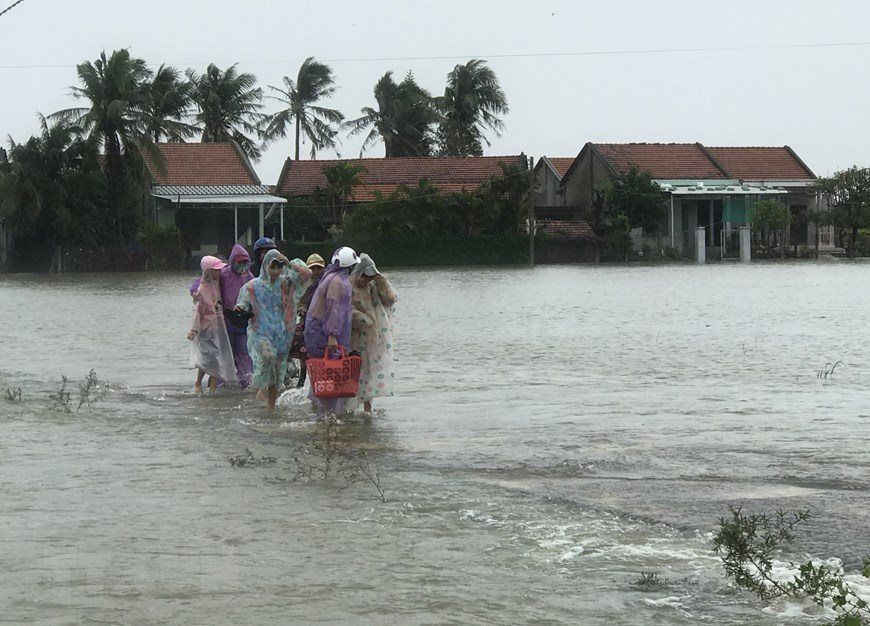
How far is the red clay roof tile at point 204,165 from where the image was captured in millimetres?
56500

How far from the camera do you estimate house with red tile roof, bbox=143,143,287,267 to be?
5459cm

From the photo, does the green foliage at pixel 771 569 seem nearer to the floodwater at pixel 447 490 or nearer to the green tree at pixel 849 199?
the floodwater at pixel 447 490

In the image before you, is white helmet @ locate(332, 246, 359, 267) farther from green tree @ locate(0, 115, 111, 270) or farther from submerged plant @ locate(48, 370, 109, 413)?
green tree @ locate(0, 115, 111, 270)

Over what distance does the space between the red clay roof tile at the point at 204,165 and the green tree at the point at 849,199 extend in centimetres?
2593

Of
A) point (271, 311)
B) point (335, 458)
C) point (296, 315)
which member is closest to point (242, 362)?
point (296, 315)

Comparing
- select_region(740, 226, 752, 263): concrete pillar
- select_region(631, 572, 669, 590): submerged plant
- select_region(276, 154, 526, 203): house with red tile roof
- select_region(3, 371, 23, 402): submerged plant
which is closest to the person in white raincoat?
select_region(3, 371, 23, 402): submerged plant

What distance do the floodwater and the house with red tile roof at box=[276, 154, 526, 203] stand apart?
43.4 metres

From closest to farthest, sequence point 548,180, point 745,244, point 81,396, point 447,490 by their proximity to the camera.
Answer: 1. point 447,490
2. point 81,396
3. point 745,244
4. point 548,180

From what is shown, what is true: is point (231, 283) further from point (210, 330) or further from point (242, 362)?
point (242, 362)

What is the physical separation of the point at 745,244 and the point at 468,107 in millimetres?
15319

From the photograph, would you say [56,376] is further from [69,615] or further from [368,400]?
[69,615]

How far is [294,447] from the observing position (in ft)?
33.2

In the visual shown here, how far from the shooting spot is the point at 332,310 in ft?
34.7

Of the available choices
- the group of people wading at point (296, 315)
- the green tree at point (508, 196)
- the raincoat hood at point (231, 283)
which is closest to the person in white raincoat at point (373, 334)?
the group of people wading at point (296, 315)
